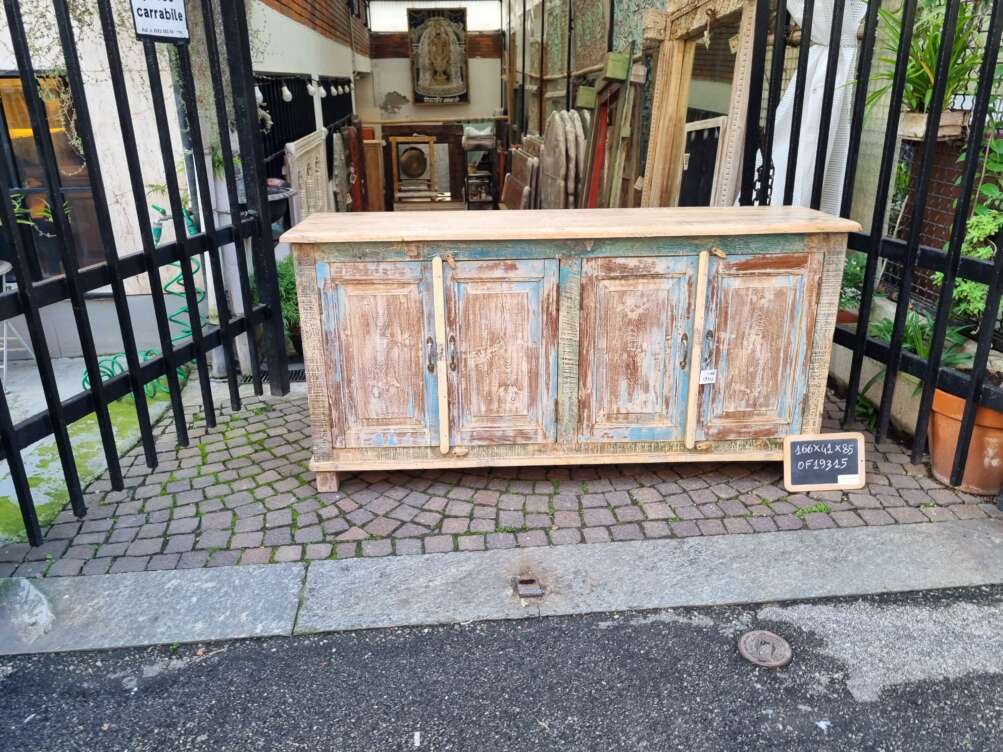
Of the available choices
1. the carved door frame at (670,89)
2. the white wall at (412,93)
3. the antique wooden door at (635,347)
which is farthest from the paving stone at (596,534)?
the white wall at (412,93)

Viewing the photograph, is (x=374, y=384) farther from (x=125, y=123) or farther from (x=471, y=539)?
(x=125, y=123)

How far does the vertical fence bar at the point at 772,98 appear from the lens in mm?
4453

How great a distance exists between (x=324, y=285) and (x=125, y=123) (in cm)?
127

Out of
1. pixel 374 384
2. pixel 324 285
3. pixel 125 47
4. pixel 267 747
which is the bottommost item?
pixel 267 747

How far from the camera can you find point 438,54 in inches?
859

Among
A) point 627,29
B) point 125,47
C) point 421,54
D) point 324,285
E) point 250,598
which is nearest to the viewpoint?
point 250,598

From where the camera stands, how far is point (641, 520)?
3.71m

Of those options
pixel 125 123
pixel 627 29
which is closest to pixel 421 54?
pixel 627 29

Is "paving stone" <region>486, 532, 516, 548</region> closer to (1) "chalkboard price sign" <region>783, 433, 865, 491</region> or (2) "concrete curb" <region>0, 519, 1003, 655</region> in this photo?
(2) "concrete curb" <region>0, 519, 1003, 655</region>

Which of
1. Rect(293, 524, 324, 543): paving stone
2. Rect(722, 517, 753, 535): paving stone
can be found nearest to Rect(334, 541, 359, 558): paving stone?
Rect(293, 524, 324, 543): paving stone

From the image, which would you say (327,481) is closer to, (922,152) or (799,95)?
(799,95)

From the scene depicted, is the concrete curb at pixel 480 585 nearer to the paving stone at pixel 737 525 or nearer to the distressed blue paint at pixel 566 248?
the paving stone at pixel 737 525

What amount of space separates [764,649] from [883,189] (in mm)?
2487

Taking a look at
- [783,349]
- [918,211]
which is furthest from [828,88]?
[783,349]
